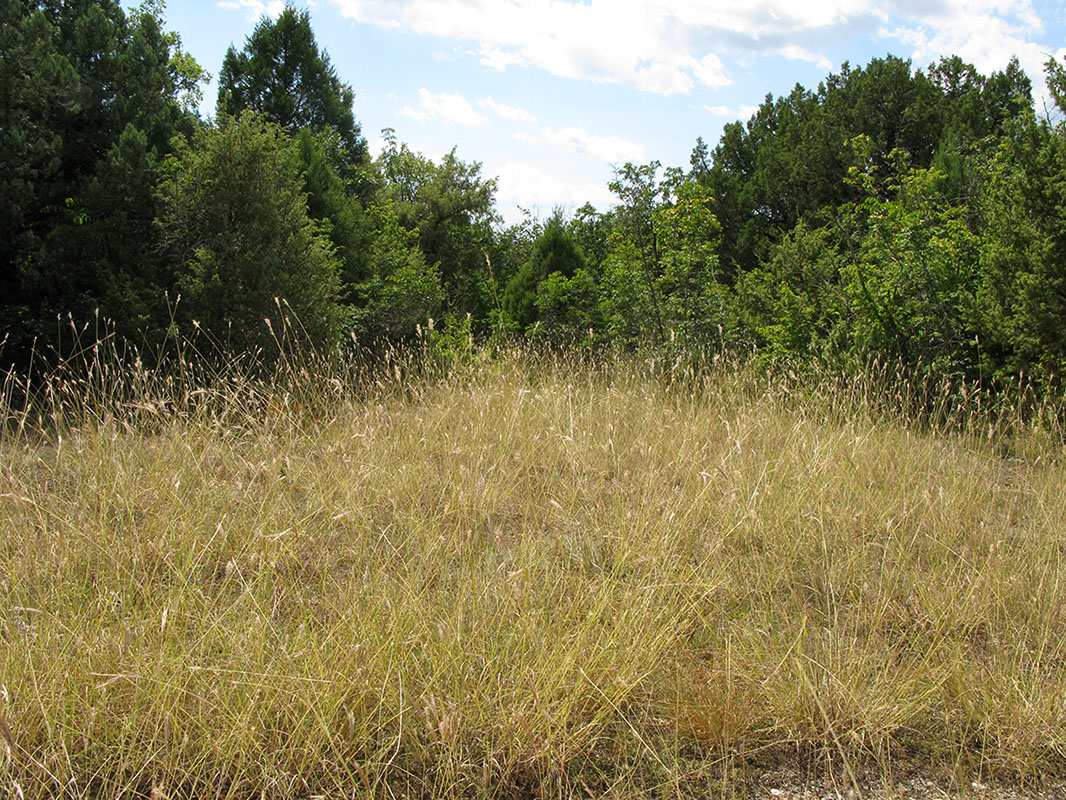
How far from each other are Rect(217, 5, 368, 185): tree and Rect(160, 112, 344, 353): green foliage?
14.6 metres

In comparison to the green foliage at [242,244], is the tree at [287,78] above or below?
above

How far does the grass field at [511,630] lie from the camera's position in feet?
6.20

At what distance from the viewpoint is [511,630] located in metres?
2.33

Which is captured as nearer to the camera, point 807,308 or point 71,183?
point 807,308

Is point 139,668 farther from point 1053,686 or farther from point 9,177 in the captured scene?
point 9,177

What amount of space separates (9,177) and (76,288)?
1531 mm

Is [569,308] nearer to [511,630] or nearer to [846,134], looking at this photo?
[511,630]

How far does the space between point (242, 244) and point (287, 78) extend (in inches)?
698

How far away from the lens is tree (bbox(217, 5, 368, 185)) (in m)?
22.1

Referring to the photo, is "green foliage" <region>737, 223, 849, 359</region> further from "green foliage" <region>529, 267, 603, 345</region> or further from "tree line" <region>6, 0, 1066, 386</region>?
"green foliage" <region>529, 267, 603, 345</region>

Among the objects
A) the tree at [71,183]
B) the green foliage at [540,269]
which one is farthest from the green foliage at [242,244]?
the green foliage at [540,269]

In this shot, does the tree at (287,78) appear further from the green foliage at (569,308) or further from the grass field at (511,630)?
the grass field at (511,630)

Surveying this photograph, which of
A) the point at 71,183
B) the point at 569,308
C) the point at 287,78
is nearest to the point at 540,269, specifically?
the point at 569,308

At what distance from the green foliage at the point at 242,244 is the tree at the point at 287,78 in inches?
573
